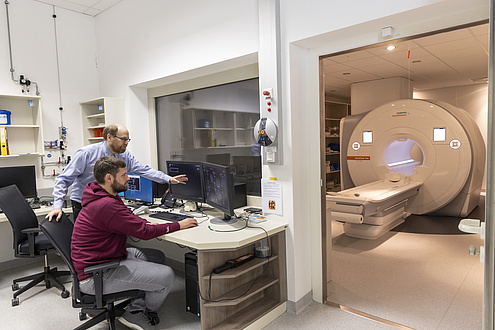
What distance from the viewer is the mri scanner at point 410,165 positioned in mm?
4793

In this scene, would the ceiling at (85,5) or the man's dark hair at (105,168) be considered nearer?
the man's dark hair at (105,168)

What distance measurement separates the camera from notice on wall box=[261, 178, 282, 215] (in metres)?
2.69

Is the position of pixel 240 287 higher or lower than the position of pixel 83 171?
lower

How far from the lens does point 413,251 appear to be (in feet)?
13.2

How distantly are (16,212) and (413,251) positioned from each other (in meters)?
4.25

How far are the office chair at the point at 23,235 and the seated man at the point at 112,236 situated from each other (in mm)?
1106

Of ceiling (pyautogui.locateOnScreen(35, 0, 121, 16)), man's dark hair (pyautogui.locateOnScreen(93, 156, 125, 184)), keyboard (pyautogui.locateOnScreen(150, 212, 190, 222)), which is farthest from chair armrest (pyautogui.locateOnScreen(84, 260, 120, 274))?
ceiling (pyautogui.locateOnScreen(35, 0, 121, 16))

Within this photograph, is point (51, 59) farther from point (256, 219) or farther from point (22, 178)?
point (256, 219)

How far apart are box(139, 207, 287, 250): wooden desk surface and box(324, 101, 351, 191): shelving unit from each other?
589cm

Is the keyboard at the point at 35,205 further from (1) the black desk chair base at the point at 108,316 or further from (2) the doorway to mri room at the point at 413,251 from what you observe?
(2) the doorway to mri room at the point at 413,251

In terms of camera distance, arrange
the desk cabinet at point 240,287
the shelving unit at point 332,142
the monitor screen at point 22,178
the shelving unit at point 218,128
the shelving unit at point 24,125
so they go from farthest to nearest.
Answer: the shelving unit at point 332,142, the shelving unit at point 24,125, the monitor screen at point 22,178, the shelving unit at point 218,128, the desk cabinet at point 240,287

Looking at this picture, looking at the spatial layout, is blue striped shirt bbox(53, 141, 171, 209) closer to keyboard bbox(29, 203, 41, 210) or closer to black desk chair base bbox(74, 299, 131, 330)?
keyboard bbox(29, 203, 41, 210)

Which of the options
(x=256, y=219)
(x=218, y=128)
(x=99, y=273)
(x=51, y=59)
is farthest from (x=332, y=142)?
(x=99, y=273)

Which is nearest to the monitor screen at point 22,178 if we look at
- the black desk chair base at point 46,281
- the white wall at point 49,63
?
the white wall at point 49,63
